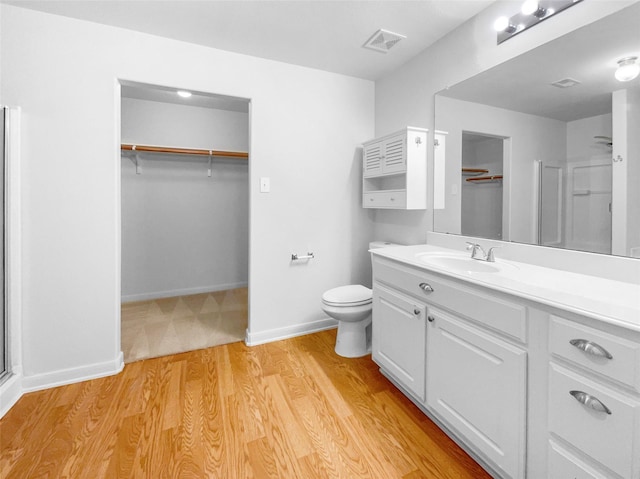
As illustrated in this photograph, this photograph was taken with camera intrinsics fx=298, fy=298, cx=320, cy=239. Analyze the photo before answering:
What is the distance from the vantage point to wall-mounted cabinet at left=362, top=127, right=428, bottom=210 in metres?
2.17

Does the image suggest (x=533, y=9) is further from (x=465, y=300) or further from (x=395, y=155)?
(x=465, y=300)

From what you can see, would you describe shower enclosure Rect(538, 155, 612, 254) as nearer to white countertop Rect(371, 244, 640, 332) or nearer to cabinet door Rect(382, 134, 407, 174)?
white countertop Rect(371, 244, 640, 332)

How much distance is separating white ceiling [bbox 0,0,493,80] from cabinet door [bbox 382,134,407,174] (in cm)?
67

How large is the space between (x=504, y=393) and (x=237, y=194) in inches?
136

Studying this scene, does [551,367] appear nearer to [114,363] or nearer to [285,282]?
[285,282]

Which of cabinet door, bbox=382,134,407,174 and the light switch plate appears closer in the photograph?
cabinet door, bbox=382,134,407,174

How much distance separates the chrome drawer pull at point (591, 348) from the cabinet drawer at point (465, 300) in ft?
0.52

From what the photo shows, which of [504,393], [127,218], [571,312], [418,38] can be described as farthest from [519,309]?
[127,218]

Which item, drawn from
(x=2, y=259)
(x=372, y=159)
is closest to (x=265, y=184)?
(x=372, y=159)

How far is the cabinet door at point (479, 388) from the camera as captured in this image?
1.06 meters

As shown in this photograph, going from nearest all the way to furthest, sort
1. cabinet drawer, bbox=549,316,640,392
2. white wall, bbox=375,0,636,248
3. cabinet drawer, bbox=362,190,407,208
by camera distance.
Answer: cabinet drawer, bbox=549,316,640,392
white wall, bbox=375,0,636,248
cabinet drawer, bbox=362,190,407,208

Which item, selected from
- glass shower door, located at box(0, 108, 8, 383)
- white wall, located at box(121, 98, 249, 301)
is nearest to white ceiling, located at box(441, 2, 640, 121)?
glass shower door, located at box(0, 108, 8, 383)

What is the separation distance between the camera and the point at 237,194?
3859mm

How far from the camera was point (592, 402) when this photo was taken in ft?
2.78
